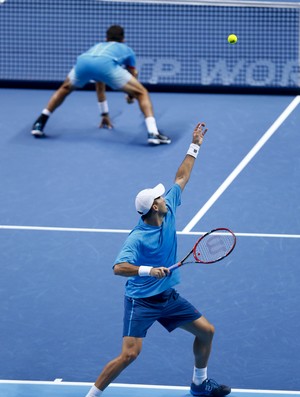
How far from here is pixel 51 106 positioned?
14.8m

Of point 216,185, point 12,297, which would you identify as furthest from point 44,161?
point 12,297

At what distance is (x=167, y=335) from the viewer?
1046 cm

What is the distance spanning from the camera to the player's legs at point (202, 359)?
9.15 m

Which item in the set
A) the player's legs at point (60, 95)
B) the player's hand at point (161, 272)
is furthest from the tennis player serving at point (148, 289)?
the player's legs at point (60, 95)

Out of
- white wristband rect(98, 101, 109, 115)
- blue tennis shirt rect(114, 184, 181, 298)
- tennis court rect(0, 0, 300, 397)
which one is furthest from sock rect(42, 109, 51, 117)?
blue tennis shirt rect(114, 184, 181, 298)

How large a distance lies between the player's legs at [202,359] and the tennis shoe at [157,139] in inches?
219

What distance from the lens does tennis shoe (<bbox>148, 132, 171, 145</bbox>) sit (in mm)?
14561

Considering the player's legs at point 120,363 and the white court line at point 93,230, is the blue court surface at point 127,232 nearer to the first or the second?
the white court line at point 93,230

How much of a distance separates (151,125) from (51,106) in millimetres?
1424

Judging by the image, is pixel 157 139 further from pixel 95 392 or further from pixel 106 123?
pixel 95 392

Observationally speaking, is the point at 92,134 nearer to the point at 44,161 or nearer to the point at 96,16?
the point at 44,161

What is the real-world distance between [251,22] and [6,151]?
526 cm

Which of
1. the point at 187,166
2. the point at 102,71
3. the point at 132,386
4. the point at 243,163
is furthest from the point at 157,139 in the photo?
the point at 132,386

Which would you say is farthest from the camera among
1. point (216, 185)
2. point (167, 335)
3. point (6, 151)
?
point (6, 151)
